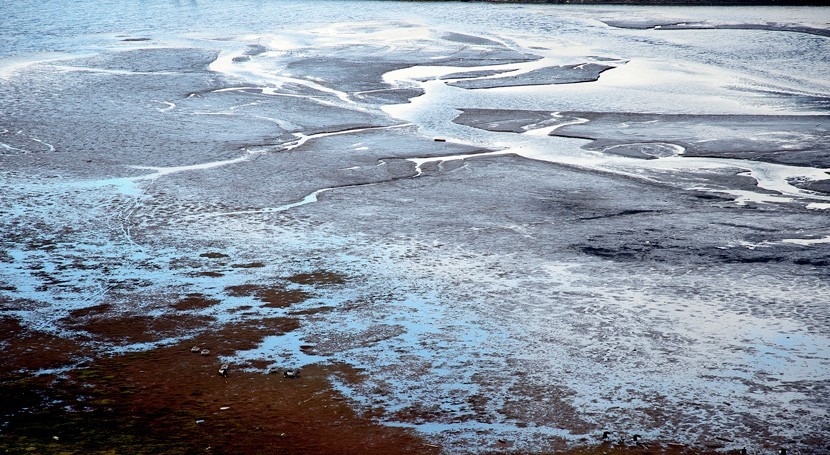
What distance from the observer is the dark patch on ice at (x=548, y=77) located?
1466cm

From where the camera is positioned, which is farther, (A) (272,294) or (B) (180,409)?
(A) (272,294)

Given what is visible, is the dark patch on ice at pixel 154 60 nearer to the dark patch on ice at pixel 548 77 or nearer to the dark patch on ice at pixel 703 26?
the dark patch on ice at pixel 548 77

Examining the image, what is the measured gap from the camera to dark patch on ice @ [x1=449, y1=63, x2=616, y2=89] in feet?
48.1

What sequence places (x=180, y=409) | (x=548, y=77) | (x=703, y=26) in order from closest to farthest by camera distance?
1. (x=180, y=409)
2. (x=548, y=77)
3. (x=703, y=26)

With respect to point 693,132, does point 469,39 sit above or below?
above

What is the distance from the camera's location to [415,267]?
628 cm

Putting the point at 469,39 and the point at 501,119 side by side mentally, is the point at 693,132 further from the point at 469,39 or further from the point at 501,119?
the point at 469,39

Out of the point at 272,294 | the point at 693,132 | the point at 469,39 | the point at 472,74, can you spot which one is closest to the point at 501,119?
the point at 693,132

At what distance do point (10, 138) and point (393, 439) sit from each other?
798 centimetres

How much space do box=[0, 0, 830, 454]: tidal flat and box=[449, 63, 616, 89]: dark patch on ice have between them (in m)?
0.32

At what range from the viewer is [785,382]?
4508 millimetres

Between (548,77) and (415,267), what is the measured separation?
9.69 m

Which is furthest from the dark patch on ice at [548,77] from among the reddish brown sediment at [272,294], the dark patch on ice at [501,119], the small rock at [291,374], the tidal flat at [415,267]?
the small rock at [291,374]

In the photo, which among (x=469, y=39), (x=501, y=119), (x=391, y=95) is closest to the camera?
(x=501, y=119)
